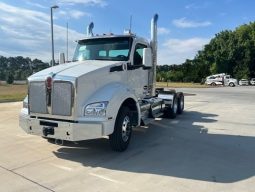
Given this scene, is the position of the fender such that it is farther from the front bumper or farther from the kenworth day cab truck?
the front bumper

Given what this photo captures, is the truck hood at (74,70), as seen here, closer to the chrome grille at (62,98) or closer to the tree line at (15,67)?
the chrome grille at (62,98)

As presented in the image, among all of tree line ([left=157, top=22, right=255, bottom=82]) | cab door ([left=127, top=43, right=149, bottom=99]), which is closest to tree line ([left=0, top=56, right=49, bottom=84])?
tree line ([left=157, top=22, right=255, bottom=82])

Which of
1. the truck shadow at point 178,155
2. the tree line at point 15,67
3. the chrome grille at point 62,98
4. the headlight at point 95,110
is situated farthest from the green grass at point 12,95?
the tree line at point 15,67

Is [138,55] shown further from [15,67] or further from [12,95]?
[15,67]

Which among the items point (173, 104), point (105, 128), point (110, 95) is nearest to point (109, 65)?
point (110, 95)

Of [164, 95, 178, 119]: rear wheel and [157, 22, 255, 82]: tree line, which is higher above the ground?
[157, 22, 255, 82]: tree line

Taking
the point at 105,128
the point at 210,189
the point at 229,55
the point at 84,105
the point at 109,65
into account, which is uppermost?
the point at 229,55

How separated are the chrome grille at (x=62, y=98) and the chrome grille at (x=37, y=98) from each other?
0.26 meters

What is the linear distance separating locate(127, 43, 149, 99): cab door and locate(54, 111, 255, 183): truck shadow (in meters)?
1.28

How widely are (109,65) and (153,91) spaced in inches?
140

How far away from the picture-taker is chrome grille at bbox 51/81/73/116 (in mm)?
6824

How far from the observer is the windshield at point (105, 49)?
8.67 metres

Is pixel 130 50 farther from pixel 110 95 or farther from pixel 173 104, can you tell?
pixel 173 104

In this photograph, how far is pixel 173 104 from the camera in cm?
1288
